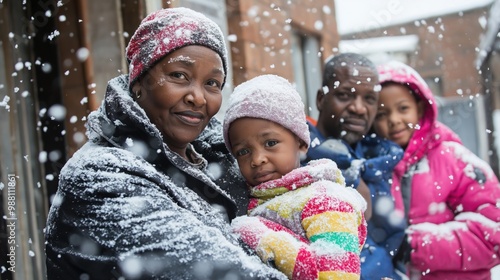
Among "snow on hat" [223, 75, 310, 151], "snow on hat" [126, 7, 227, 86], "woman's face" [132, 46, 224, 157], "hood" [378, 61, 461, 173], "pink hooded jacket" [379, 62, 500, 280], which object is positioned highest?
"snow on hat" [126, 7, 227, 86]

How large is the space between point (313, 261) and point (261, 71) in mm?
2836

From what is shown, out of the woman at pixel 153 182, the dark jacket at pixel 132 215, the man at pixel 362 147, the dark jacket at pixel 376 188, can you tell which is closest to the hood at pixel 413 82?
the man at pixel 362 147

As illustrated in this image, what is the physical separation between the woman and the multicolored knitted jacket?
89 millimetres

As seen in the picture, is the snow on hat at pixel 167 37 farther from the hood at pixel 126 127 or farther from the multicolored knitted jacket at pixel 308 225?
the multicolored knitted jacket at pixel 308 225

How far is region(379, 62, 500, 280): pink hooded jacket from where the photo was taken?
245 centimetres

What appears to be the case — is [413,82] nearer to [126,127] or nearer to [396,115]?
[396,115]

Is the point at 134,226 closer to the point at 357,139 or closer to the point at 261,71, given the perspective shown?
the point at 357,139

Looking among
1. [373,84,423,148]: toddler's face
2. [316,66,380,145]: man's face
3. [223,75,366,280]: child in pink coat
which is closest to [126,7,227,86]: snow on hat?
[223,75,366,280]: child in pink coat

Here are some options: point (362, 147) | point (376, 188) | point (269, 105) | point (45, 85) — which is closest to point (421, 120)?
point (362, 147)

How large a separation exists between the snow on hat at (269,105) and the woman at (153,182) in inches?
4.7

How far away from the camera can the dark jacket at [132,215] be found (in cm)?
135

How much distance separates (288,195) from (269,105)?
31 cm

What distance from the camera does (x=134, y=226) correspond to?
4.45ft

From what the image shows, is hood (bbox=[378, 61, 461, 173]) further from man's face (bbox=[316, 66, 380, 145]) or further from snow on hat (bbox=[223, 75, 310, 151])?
snow on hat (bbox=[223, 75, 310, 151])
